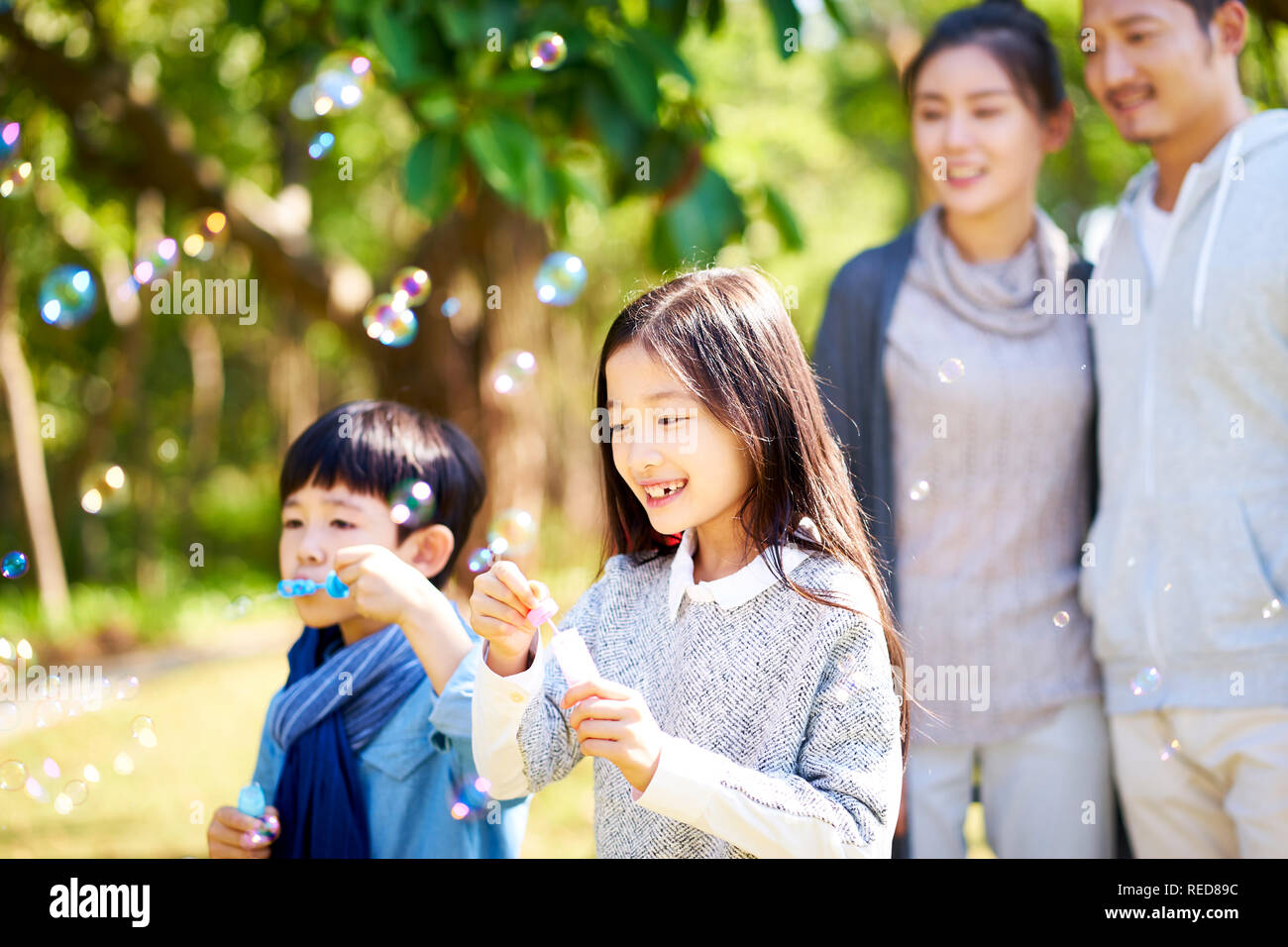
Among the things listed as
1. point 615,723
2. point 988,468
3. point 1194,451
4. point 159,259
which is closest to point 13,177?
Answer: point 159,259

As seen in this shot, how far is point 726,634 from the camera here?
151 centimetres

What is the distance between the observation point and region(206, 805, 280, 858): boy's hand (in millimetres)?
1736

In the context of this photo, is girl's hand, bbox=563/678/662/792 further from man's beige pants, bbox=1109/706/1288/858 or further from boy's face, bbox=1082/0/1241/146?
boy's face, bbox=1082/0/1241/146

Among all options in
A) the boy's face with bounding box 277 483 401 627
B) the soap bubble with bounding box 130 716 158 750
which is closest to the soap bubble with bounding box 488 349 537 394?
the boy's face with bounding box 277 483 401 627

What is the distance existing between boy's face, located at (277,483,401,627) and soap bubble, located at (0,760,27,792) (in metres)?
0.65

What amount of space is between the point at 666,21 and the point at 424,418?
1.35 meters

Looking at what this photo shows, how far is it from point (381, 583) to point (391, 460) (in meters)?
0.27

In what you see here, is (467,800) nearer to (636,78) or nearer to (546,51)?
(546,51)

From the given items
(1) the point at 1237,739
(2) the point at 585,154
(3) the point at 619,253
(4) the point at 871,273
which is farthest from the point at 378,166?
(1) the point at 1237,739

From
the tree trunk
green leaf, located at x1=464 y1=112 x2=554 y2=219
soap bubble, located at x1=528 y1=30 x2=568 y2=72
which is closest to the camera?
soap bubble, located at x1=528 y1=30 x2=568 y2=72

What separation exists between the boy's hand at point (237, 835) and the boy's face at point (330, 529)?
295 millimetres

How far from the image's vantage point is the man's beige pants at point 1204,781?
191 centimetres

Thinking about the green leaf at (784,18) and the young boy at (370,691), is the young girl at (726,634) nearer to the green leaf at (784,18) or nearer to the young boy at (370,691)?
the young boy at (370,691)

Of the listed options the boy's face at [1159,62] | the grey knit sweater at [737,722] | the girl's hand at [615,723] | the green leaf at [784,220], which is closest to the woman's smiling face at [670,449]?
the grey knit sweater at [737,722]
